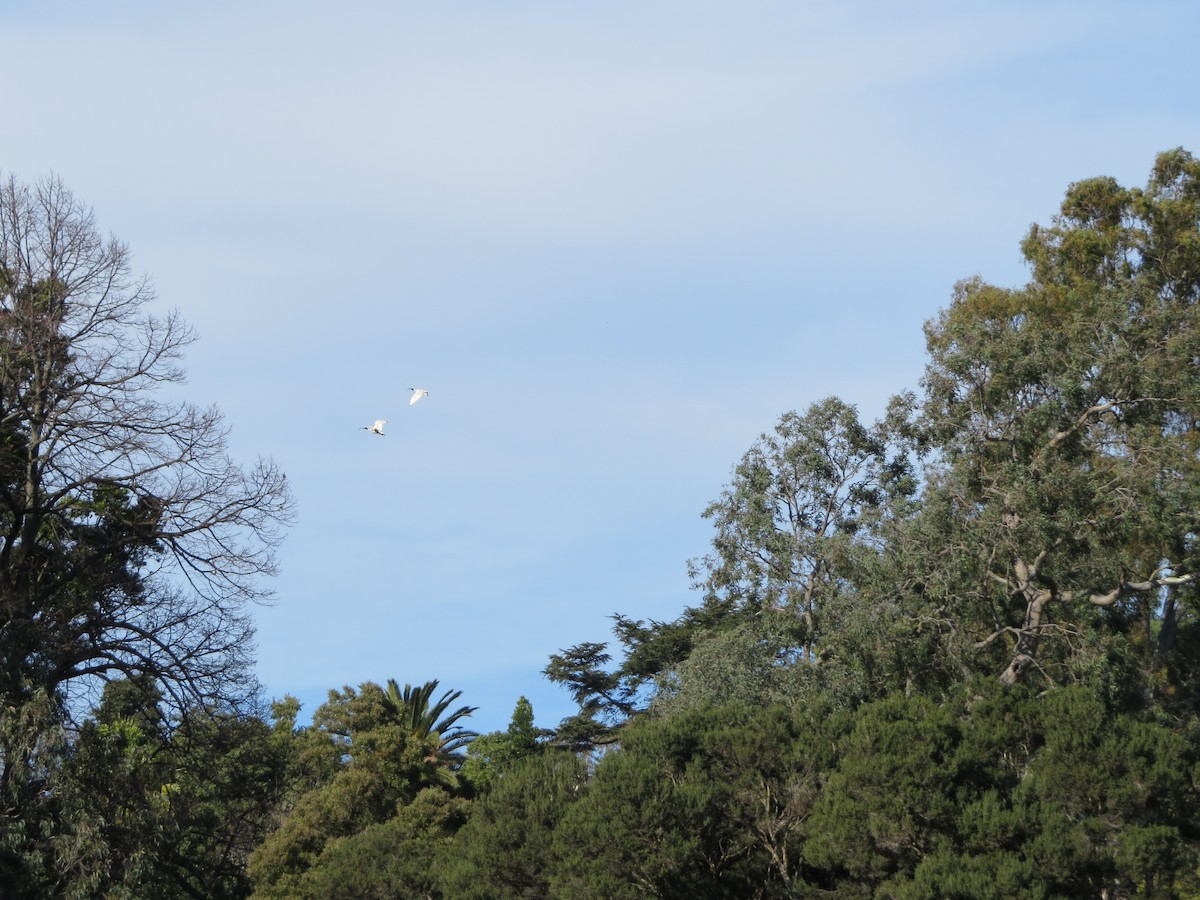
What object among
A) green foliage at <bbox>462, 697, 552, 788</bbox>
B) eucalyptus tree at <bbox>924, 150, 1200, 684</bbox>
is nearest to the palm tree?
green foliage at <bbox>462, 697, 552, 788</bbox>

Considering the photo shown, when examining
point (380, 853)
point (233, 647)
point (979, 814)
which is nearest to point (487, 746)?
point (380, 853)

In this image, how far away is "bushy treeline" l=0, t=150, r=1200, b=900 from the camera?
73.1 ft

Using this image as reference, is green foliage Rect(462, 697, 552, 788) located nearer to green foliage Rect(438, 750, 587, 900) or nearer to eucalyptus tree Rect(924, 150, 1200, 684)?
green foliage Rect(438, 750, 587, 900)

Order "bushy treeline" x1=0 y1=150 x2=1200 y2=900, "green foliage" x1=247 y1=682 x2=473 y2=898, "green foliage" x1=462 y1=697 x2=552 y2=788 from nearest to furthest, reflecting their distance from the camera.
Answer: "bushy treeline" x1=0 y1=150 x2=1200 y2=900 < "green foliage" x1=247 y1=682 x2=473 y2=898 < "green foliage" x1=462 y1=697 x2=552 y2=788

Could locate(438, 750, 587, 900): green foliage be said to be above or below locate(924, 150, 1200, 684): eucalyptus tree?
below

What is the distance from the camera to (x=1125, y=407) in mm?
27391

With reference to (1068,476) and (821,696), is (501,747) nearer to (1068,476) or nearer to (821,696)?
(821,696)

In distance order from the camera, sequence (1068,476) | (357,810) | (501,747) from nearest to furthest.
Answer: (1068,476) < (357,810) < (501,747)

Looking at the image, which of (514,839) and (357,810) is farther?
(357,810)

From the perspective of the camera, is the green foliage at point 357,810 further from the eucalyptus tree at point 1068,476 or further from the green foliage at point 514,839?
the eucalyptus tree at point 1068,476

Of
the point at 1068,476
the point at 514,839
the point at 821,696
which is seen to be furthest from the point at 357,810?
the point at 1068,476

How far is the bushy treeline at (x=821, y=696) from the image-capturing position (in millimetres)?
22281

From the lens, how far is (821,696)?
1070 inches

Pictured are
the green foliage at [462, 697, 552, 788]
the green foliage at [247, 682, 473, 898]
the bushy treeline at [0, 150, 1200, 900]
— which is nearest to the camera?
the bushy treeline at [0, 150, 1200, 900]
